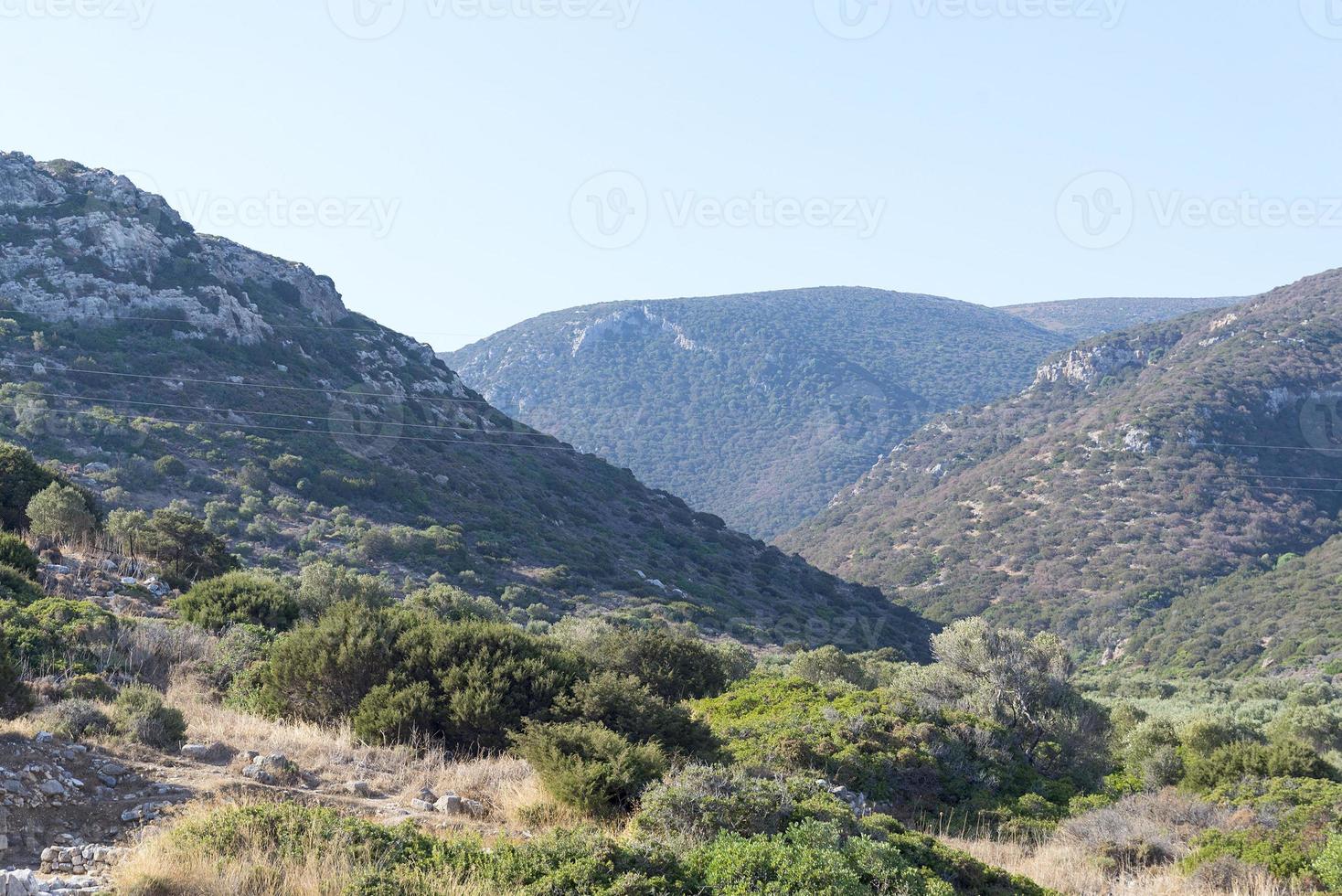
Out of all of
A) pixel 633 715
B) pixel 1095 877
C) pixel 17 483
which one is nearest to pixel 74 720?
pixel 633 715

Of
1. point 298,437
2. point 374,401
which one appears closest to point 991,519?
point 374,401

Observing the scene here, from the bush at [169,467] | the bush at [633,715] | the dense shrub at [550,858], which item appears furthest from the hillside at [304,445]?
the dense shrub at [550,858]

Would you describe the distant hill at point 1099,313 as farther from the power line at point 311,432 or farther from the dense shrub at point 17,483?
the dense shrub at point 17,483

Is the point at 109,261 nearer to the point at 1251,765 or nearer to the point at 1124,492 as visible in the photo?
the point at 1251,765

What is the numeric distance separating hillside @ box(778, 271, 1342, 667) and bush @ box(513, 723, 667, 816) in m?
53.8

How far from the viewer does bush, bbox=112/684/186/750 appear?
28.5 feet

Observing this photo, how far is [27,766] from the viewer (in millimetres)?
7090

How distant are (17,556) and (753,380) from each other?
11749 centimetres

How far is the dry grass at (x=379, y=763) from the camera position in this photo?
839 cm

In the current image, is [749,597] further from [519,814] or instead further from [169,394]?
[519,814]

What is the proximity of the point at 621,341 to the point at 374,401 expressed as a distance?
93082mm

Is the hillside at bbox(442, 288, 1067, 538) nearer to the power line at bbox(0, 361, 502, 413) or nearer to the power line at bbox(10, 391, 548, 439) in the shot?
the power line at bbox(0, 361, 502, 413)

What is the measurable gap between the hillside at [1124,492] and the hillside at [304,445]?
1724 cm

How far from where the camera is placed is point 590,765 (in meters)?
8.21
